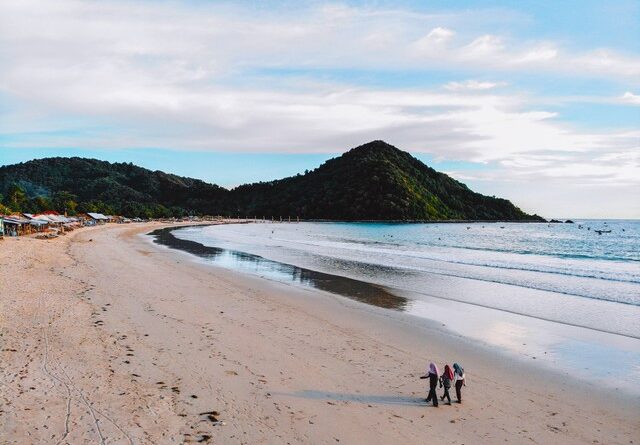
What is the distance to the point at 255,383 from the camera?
9008 mm

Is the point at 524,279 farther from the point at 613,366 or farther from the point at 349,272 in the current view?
the point at 613,366

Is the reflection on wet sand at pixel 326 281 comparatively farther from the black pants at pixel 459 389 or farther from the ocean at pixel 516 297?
the black pants at pixel 459 389

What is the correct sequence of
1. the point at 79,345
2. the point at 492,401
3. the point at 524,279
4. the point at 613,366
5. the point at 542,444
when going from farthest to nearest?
1. the point at 524,279
2. the point at 613,366
3. the point at 79,345
4. the point at 492,401
5. the point at 542,444

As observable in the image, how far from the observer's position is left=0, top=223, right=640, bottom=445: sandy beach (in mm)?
7105

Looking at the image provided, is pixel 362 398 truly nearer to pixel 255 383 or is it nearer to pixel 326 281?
pixel 255 383

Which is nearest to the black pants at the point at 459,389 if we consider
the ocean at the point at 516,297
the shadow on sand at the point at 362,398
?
the shadow on sand at the point at 362,398

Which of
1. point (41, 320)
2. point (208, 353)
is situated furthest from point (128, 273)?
point (208, 353)

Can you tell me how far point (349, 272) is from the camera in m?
28.5

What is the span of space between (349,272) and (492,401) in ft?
65.0

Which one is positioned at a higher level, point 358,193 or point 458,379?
point 358,193

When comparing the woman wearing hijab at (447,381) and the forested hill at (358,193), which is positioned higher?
the forested hill at (358,193)

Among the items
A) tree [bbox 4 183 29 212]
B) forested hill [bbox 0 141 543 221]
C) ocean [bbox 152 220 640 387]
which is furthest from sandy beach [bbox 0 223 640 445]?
forested hill [bbox 0 141 543 221]

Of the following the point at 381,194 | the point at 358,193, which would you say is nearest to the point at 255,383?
the point at 381,194

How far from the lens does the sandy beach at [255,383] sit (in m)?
7.11
